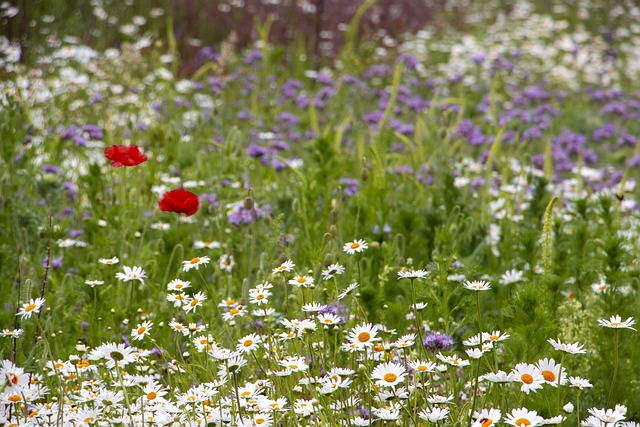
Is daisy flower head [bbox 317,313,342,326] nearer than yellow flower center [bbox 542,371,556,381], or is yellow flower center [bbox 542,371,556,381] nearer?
yellow flower center [bbox 542,371,556,381]

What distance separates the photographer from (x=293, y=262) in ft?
8.47

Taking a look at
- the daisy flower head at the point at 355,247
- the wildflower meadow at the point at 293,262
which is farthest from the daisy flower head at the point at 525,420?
the daisy flower head at the point at 355,247

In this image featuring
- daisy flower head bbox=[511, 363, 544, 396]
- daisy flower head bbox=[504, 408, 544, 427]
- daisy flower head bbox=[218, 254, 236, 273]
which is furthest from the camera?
daisy flower head bbox=[218, 254, 236, 273]

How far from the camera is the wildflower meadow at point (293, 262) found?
5.64ft

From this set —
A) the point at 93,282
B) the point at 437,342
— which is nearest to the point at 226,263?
the point at 93,282

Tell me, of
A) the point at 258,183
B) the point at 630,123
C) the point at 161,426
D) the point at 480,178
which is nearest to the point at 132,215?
the point at 258,183

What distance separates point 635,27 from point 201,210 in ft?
29.8

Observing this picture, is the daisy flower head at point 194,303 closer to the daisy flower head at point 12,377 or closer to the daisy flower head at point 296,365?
the daisy flower head at point 296,365

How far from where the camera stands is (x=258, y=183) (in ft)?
12.4

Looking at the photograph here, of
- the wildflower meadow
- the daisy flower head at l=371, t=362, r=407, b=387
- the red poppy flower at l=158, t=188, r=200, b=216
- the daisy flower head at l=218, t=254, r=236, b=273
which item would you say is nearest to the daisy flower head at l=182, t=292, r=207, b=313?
the wildflower meadow

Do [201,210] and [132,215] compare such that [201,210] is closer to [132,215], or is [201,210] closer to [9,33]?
[132,215]

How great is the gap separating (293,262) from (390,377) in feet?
3.50

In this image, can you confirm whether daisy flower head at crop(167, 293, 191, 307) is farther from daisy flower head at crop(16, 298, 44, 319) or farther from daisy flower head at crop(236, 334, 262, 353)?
daisy flower head at crop(16, 298, 44, 319)

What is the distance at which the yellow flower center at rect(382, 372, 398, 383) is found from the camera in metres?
1.55
